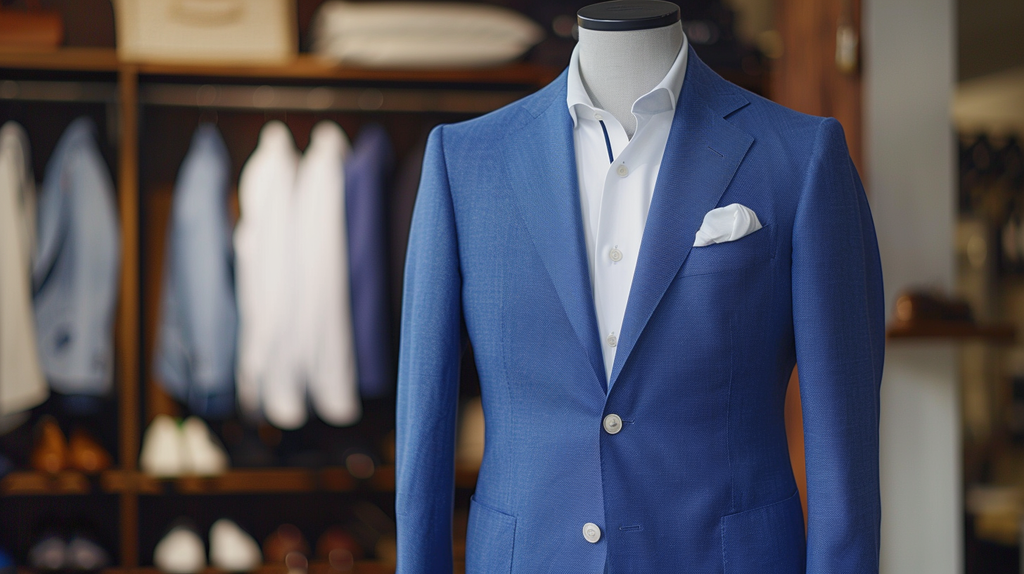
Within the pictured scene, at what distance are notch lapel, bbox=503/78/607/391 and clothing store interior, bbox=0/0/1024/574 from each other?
5.49ft

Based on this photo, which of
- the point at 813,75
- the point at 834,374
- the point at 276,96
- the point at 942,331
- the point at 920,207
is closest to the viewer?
the point at 834,374

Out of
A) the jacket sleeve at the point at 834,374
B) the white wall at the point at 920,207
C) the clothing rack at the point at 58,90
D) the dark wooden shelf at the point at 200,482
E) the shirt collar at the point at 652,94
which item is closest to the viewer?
the jacket sleeve at the point at 834,374

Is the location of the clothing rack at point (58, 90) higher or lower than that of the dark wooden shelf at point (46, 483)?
higher

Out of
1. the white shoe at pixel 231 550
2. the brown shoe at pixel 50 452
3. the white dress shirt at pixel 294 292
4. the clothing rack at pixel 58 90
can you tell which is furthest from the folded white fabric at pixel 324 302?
the clothing rack at pixel 58 90

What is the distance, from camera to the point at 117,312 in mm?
2875

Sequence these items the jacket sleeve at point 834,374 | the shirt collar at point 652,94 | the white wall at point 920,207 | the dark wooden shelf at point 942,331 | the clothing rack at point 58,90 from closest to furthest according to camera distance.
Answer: the jacket sleeve at point 834,374
the shirt collar at point 652,94
the dark wooden shelf at point 942,331
the white wall at point 920,207
the clothing rack at point 58,90

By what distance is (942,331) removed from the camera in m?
2.17

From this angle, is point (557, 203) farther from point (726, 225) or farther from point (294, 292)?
point (294, 292)

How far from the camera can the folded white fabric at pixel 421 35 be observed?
8.97 ft

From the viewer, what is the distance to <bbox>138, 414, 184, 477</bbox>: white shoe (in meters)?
2.71

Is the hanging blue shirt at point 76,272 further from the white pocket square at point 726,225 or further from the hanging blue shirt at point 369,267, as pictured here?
the white pocket square at point 726,225

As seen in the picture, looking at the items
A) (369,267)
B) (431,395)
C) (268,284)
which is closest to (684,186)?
(431,395)

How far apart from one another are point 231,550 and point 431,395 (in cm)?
208

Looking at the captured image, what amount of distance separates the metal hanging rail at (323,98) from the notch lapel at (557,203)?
1.95 m
